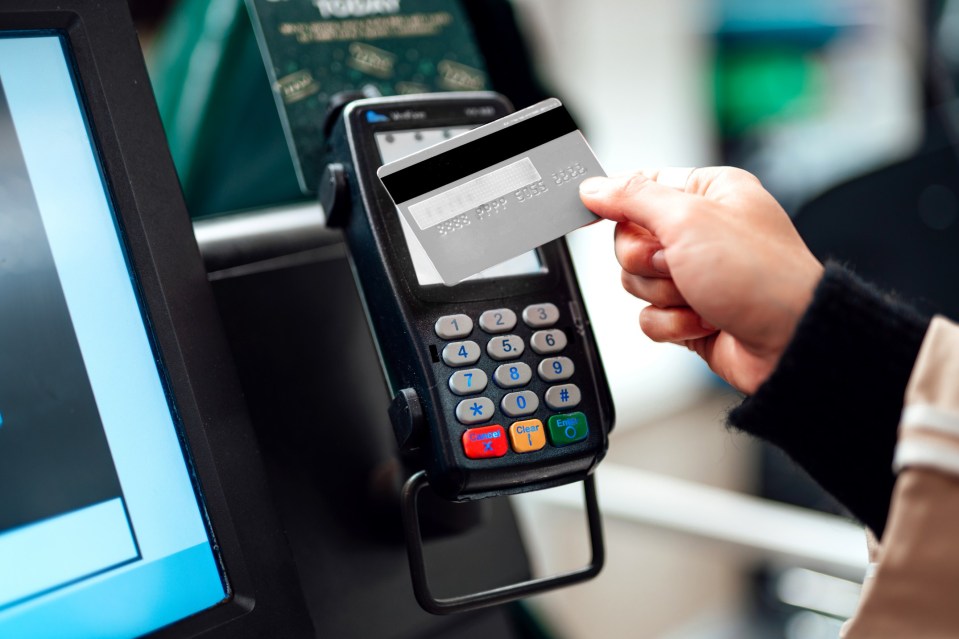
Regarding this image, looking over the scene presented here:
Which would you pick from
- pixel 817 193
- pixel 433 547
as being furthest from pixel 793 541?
pixel 817 193

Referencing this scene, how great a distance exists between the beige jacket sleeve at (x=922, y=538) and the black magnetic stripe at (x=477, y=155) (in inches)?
8.5

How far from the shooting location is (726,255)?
1.36 feet

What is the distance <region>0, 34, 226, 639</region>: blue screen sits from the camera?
0.33m

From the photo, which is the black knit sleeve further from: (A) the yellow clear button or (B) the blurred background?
(B) the blurred background

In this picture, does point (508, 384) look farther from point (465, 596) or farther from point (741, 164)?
point (741, 164)

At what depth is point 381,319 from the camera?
0.44 metres

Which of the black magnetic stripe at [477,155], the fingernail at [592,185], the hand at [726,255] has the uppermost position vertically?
the black magnetic stripe at [477,155]

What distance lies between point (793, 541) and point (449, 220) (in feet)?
1.74

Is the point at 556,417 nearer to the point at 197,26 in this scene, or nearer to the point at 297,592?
the point at 297,592

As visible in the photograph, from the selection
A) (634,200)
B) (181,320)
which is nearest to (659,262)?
(634,200)

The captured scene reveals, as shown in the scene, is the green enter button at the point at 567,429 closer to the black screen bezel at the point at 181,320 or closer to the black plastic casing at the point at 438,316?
the black plastic casing at the point at 438,316

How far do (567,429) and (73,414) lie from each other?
0.22m

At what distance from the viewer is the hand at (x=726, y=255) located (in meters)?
0.41

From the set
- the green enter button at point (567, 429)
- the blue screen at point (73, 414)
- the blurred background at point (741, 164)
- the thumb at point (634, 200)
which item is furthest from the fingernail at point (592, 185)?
the blurred background at point (741, 164)
